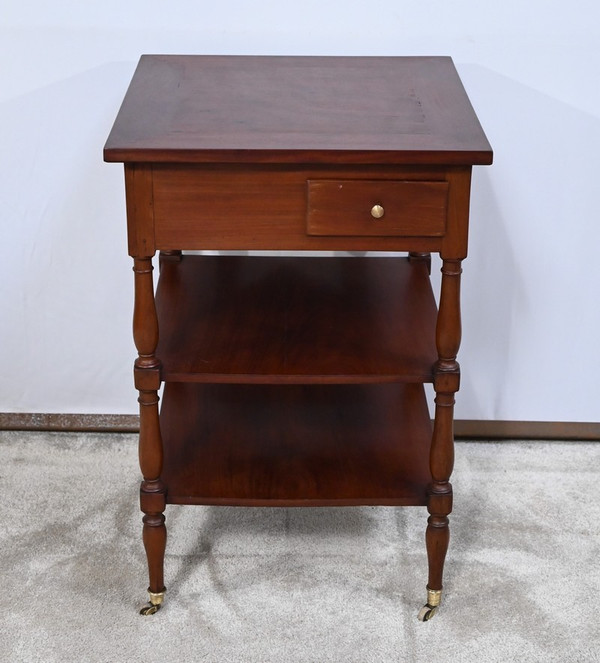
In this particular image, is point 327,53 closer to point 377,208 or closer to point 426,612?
point 377,208

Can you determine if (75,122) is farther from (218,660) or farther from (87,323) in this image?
(218,660)

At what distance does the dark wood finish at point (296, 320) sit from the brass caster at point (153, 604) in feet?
1.45

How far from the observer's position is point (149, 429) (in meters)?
1.88

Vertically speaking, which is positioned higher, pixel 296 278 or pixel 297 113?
pixel 297 113

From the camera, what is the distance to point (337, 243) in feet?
5.67

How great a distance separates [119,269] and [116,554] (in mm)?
622

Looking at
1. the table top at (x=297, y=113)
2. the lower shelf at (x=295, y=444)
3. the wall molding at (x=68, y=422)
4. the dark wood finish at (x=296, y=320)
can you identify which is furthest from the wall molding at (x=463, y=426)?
the table top at (x=297, y=113)

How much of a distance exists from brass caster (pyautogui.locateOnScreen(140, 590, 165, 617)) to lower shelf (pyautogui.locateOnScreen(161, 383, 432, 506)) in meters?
0.20

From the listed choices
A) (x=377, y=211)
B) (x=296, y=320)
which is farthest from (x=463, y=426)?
(x=377, y=211)

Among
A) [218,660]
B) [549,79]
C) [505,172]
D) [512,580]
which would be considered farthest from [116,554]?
[549,79]

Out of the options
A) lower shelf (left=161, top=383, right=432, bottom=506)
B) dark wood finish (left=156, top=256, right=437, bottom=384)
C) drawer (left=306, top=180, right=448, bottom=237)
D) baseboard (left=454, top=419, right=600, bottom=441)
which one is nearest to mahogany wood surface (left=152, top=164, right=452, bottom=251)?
drawer (left=306, top=180, right=448, bottom=237)

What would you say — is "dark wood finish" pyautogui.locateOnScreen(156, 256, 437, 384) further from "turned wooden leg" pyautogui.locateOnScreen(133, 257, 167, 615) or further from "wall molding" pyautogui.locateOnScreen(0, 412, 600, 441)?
"wall molding" pyautogui.locateOnScreen(0, 412, 600, 441)

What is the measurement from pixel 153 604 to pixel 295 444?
1.29 feet

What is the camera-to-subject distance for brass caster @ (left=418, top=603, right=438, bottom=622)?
2.01m
